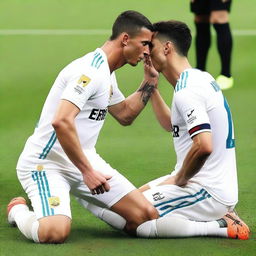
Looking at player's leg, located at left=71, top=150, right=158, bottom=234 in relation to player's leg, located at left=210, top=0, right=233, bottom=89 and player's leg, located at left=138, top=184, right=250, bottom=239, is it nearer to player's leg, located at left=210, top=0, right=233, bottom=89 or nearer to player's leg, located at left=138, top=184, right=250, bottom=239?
player's leg, located at left=138, top=184, right=250, bottom=239

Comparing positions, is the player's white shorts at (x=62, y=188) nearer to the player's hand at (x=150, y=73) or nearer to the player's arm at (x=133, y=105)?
the player's arm at (x=133, y=105)

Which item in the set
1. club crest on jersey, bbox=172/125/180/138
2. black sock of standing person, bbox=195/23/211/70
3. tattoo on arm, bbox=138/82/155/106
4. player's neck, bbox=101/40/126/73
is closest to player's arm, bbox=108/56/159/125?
tattoo on arm, bbox=138/82/155/106

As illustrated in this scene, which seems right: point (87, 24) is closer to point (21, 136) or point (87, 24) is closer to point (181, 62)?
point (21, 136)

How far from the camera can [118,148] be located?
37.0ft

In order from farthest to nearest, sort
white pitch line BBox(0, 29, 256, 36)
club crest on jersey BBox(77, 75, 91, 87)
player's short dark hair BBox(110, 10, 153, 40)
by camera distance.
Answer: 1. white pitch line BBox(0, 29, 256, 36)
2. player's short dark hair BBox(110, 10, 153, 40)
3. club crest on jersey BBox(77, 75, 91, 87)

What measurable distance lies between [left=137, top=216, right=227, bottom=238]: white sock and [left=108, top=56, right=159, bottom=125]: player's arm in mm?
1270

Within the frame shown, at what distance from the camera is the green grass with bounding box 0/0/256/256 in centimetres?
757

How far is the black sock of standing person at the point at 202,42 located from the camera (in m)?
14.2

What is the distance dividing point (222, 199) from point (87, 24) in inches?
429

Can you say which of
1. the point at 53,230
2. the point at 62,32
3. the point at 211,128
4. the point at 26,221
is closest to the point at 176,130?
the point at 211,128

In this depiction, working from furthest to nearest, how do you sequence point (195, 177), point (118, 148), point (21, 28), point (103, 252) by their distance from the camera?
point (21, 28)
point (118, 148)
point (195, 177)
point (103, 252)

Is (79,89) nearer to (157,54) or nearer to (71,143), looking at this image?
(71,143)

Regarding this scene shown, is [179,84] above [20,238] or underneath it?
above

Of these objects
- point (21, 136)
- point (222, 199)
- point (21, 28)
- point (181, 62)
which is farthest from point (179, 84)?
point (21, 28)
